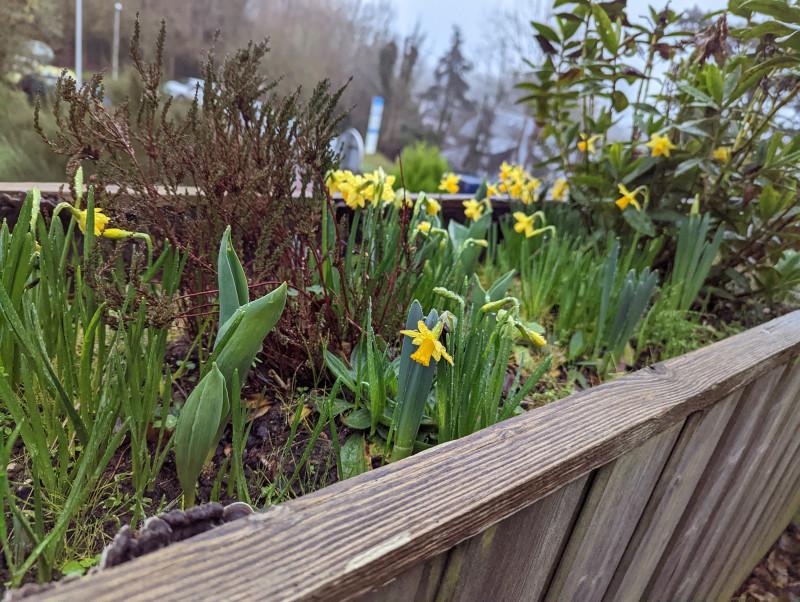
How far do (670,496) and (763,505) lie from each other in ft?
2.54

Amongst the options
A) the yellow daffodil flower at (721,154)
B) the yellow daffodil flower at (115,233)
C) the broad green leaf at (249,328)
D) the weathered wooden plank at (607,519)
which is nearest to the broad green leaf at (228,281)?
the broad green leaf at (249,328)

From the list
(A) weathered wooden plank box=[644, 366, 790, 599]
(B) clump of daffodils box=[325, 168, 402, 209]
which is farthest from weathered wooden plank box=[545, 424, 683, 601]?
(B) clump of daffodils box=[325, 168, 402, 209]

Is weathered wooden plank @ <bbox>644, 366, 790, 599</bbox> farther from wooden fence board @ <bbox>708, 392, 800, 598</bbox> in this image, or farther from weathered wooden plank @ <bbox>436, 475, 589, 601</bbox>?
weathered wooden plank @ <bbox>436, 475, 589, 601</bbox>

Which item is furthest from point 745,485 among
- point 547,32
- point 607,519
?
point 547,32

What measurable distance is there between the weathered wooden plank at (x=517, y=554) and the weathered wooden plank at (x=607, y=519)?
0.08 feet

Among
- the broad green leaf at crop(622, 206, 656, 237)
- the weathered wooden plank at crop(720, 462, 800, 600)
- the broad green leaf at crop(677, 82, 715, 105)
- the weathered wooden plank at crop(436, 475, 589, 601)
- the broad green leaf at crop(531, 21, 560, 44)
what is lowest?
the weathered wooden plank at crop(720, 462, 800, 600)

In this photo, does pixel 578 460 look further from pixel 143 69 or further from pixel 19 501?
pixel 143 69

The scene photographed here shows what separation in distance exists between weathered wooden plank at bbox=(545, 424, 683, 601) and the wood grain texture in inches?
1.6

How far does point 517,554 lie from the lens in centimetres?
60

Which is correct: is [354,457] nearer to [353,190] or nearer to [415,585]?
[415,585]

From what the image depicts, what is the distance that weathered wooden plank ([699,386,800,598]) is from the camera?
124cm

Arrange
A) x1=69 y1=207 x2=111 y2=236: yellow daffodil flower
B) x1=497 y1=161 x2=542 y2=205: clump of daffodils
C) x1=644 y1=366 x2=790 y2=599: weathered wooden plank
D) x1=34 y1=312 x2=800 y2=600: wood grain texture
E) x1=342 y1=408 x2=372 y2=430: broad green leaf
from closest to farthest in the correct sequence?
x1=34 y1=312 x2=800 y2=600: wood grain texture < x1=69 y1=207 x2=111 y2=236: yellow daffodil flower < x1=342 y1=408 x2=372 y2=430: broad green leaf < x1=644 y1=366 x2=790 y2=599: weathered wooden plank < x1=497 y1=161 x2=542 y2=205: clump of daffodils

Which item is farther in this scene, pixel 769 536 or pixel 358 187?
pixel 769 536

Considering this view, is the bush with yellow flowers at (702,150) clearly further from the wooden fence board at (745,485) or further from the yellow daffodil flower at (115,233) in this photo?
the yellow daffodil flower at (115,233)
